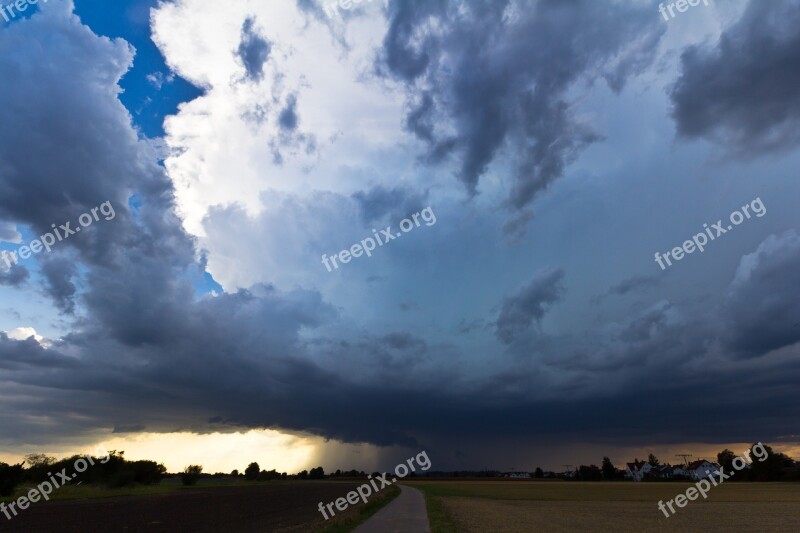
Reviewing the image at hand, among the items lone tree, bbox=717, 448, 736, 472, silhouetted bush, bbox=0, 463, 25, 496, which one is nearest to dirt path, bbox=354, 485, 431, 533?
silhouetted bush, bbox=0, 463, 25, 496

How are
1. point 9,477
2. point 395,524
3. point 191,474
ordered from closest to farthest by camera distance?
point 395,524
point 9,477
point 191,474

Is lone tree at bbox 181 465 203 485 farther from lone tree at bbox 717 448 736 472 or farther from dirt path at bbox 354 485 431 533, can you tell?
lone tree at bbox 717 448 736 472

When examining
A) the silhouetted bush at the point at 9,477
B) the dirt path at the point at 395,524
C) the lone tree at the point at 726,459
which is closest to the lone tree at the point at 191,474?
the silhouetted bush at the point at 9,477

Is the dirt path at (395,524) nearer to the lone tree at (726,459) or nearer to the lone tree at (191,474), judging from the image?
the lone tree at (191,474)

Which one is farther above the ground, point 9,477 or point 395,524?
point 9,477

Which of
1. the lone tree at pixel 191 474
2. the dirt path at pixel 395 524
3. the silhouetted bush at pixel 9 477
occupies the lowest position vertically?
the dirt path at pixel 395 524

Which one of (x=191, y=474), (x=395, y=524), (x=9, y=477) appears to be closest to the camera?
(x=395, y=524)

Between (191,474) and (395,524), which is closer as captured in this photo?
(395,524)

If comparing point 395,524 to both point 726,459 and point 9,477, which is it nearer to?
point 9,477

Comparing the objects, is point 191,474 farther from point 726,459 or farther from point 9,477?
point 726,459

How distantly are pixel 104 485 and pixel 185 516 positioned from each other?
91.7m

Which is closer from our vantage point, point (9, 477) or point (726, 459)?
point (9, 477)

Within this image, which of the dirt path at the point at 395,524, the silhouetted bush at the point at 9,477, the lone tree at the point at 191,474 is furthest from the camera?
the lone tree at the point at 191,474

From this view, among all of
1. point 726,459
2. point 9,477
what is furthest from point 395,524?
point 726,459
